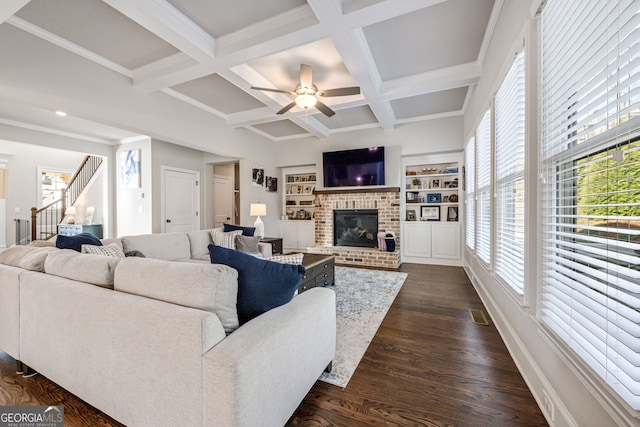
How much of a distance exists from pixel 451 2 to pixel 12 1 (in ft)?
11.1

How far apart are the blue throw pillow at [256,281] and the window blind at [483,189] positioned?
251 centimetres

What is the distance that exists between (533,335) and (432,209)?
4177 millimetres

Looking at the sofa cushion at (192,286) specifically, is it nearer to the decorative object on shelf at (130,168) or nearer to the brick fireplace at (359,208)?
the brick fireplace at (359,208)

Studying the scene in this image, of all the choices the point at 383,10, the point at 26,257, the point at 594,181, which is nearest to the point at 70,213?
the point at 26,257

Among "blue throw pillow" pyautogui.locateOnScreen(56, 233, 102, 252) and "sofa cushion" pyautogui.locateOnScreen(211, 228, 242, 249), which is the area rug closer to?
"sofa cushion" pyautogui.locateOnScreen(211, 228, 242, 249)

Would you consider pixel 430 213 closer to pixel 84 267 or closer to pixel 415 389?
pixel 415 389

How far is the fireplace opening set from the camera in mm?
5891

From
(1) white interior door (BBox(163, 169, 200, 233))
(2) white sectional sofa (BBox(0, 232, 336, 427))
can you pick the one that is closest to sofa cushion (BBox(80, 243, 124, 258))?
(2) white sectional sofa (BBox(0, 232, 336, 427))

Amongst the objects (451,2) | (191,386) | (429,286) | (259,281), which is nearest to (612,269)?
(259,281)

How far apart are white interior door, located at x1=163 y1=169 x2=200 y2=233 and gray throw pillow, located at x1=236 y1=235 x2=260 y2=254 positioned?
2384 millimetres

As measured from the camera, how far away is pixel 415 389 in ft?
5.54

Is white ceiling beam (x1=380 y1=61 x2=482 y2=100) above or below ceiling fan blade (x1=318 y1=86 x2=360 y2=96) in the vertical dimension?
above

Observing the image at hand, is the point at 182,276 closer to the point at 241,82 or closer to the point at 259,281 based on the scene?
the point at 259,281

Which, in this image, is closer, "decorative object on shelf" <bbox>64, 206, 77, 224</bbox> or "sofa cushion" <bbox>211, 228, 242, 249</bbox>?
"sofa cushion" <bbox>211, 228, 242, 249</bbox>
